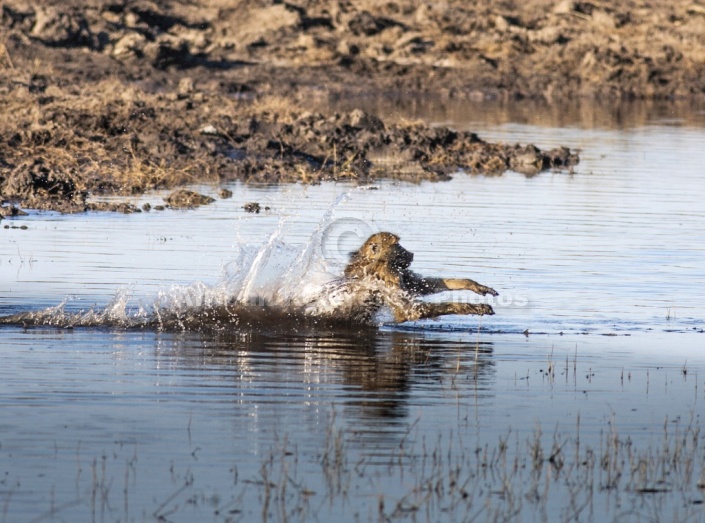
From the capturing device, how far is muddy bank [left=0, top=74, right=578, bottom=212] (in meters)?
19.7

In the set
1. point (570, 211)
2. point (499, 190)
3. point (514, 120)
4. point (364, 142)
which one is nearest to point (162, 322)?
point (570, 211)

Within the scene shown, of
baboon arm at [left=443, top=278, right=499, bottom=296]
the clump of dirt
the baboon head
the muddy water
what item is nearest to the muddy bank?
the clump of dirt

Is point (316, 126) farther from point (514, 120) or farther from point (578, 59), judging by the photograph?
point (578, 59)

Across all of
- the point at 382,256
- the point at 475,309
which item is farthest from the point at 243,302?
the point at 475,309

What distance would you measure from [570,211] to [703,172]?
5.88m

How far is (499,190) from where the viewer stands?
799 inches

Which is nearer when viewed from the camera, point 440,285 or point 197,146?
point 440,285

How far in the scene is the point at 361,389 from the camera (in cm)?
849

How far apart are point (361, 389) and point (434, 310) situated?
1877 millimetres

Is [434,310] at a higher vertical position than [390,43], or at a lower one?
lower

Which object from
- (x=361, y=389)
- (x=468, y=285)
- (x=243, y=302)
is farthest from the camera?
(x=243, y=302)

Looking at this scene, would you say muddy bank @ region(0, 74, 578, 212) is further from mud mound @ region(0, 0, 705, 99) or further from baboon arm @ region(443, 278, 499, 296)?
mud mound @ region(0, 0, 705, 99)

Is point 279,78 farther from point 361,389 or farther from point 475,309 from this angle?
point 361,389

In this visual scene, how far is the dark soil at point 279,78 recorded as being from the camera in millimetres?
21094
